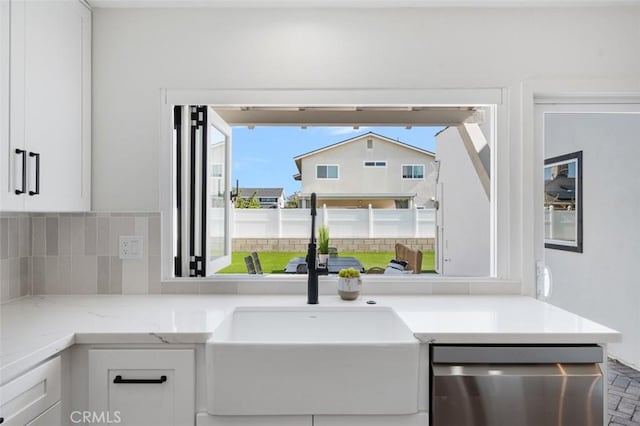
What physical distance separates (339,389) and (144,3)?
1.99 meters

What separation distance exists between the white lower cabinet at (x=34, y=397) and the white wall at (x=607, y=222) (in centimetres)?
229

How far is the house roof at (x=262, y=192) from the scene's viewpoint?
2.21 meters

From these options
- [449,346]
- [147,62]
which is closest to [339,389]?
[449,346]

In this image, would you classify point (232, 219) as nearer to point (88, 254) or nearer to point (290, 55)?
point (88, 254)

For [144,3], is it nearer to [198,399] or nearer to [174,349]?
[174,349]

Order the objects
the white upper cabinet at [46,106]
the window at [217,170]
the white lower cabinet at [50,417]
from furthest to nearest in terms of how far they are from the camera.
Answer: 1. the window at [217,170]
2. the white upper cabinet at [46,106]
3. the white lower cabinet at [50,417]

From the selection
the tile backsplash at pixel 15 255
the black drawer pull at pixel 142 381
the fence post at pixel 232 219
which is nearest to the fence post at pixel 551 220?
the fence post at pixel 232 219

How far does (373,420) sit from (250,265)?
1098mm

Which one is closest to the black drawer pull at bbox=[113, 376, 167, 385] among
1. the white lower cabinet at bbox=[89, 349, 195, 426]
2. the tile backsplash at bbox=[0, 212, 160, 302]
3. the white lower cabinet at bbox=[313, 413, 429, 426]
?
the white lower cabinet at bbox=[89, 349, 195, 426]

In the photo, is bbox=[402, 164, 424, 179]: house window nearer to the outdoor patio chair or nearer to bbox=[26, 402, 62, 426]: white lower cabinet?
the outdoor patio chair

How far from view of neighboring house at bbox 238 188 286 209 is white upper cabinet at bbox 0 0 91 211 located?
0.77 metres

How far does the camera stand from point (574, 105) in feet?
6.78

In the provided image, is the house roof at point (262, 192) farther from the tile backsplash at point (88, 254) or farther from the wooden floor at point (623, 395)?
the wooden floor at point (623, 395)

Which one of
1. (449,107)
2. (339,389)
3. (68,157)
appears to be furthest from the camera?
(449,107)
